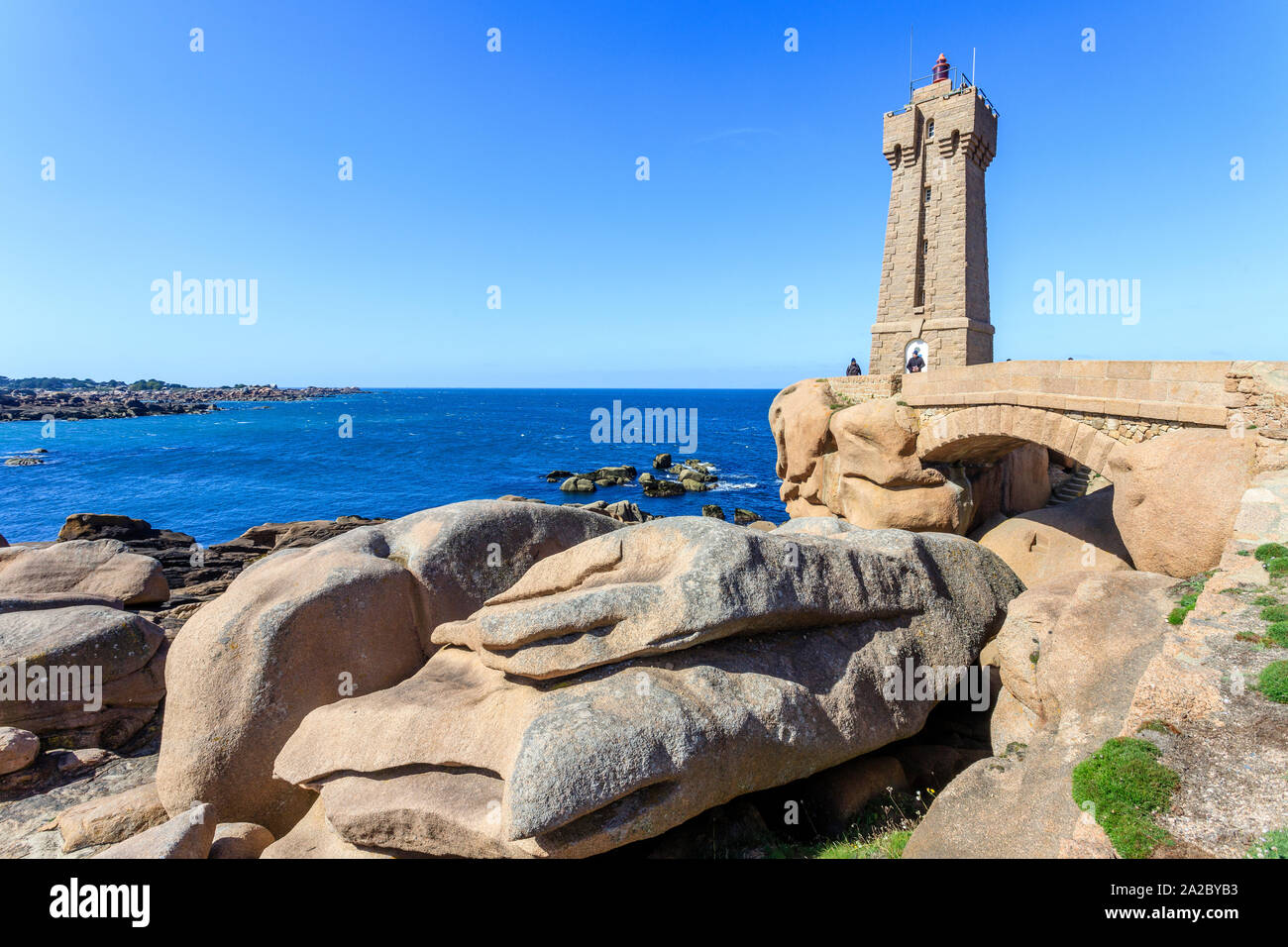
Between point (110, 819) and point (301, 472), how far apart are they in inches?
2241

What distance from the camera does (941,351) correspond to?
22.9 meters

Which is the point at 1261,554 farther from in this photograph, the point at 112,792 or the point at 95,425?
the point at 95,425

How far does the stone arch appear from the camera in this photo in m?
13.5

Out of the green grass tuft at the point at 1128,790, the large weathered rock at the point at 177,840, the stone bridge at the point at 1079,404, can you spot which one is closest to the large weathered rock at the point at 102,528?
the large weathered rock at the point at 177,840

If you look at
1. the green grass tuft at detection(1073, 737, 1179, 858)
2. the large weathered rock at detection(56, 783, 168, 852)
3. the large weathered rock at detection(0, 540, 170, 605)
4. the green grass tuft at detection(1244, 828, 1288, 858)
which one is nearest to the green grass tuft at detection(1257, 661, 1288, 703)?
the green grass tuft at detection(1073, 737, 1179, 858)

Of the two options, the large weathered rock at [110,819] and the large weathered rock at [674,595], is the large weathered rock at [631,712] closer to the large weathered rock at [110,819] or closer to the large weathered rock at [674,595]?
the large weathered rock at [674,595]

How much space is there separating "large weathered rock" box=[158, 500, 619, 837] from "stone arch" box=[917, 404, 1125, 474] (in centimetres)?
1283

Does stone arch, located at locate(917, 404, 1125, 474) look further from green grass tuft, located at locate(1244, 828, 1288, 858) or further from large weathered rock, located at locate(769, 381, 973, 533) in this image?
green grass tuft, located at locate(1244, 828, 1288, 858)

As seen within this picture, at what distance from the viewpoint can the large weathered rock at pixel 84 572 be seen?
14922 millimetres

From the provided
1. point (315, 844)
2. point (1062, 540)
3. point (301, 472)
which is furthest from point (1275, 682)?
point (301, 472)

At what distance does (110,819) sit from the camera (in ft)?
28.9

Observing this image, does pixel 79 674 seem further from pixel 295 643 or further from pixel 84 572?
pixel 84 572
